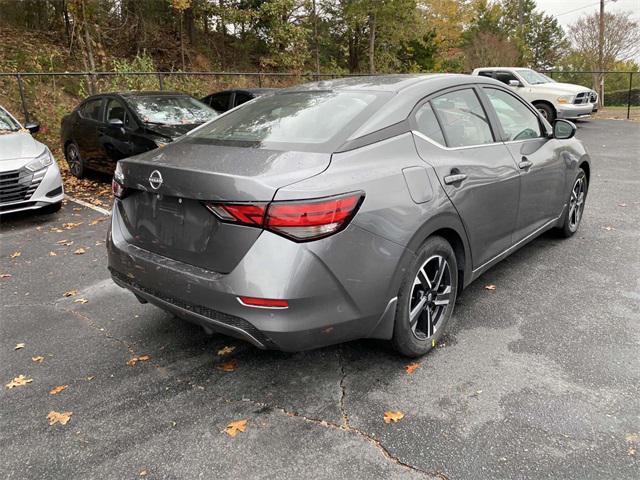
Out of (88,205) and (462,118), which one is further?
(88,205)

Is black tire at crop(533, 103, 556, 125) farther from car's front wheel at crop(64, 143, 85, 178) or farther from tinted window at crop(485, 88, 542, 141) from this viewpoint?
car's front wheel at crop(64, 143, 85, 178)

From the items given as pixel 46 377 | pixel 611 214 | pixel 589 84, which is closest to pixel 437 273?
pixel 46 377

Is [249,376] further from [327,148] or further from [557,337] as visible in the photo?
[557,337]

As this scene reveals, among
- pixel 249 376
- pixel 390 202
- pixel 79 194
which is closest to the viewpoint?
pixel 390 202

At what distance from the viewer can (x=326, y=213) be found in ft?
7.66

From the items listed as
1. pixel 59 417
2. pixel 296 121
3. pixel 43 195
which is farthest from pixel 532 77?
pixel 59 417

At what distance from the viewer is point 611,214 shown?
614 centimetres

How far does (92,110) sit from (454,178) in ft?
24.8

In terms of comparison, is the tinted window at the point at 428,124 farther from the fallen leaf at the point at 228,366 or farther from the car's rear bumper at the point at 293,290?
the fallen leaf at the point at 228,366

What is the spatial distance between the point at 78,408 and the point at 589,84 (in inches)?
1469

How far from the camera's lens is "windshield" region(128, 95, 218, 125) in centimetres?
782

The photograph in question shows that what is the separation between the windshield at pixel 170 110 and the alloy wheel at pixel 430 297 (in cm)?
592

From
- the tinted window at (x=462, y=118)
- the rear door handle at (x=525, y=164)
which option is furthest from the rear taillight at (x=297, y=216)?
the rear door handle at (x=525, y=164)

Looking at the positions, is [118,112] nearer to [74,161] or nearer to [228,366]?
[74,161]
